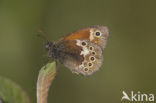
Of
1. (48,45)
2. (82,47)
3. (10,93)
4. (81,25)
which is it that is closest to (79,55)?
(82,47)

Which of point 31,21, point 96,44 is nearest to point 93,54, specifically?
point 96,44

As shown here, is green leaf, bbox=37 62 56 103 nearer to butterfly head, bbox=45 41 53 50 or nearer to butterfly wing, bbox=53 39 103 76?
butterfly wing, bbox=53 39 103 76

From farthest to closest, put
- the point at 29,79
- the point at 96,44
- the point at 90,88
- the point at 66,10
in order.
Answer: the point at 66,10 < the point at 90,88 < the point at 29,79 < the point at 96,44

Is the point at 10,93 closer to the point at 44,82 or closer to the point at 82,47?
the point at 44,82

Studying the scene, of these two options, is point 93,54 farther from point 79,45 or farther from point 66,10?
point 66,10

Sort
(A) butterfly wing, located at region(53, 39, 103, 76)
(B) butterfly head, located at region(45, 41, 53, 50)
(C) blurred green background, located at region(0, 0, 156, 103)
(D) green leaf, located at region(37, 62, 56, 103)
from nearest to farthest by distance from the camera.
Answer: (D) green leaf, located at region(37, 62, 56, 103)
(A) butterfly wing, located at region(53, 39, 103, 76)
(B) butterfly head, located at region(45, 41, 53, 50)
(C) blurred green background, located at region(0, 0, 156, 103)

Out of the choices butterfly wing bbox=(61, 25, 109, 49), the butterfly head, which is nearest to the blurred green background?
the butterfly head
